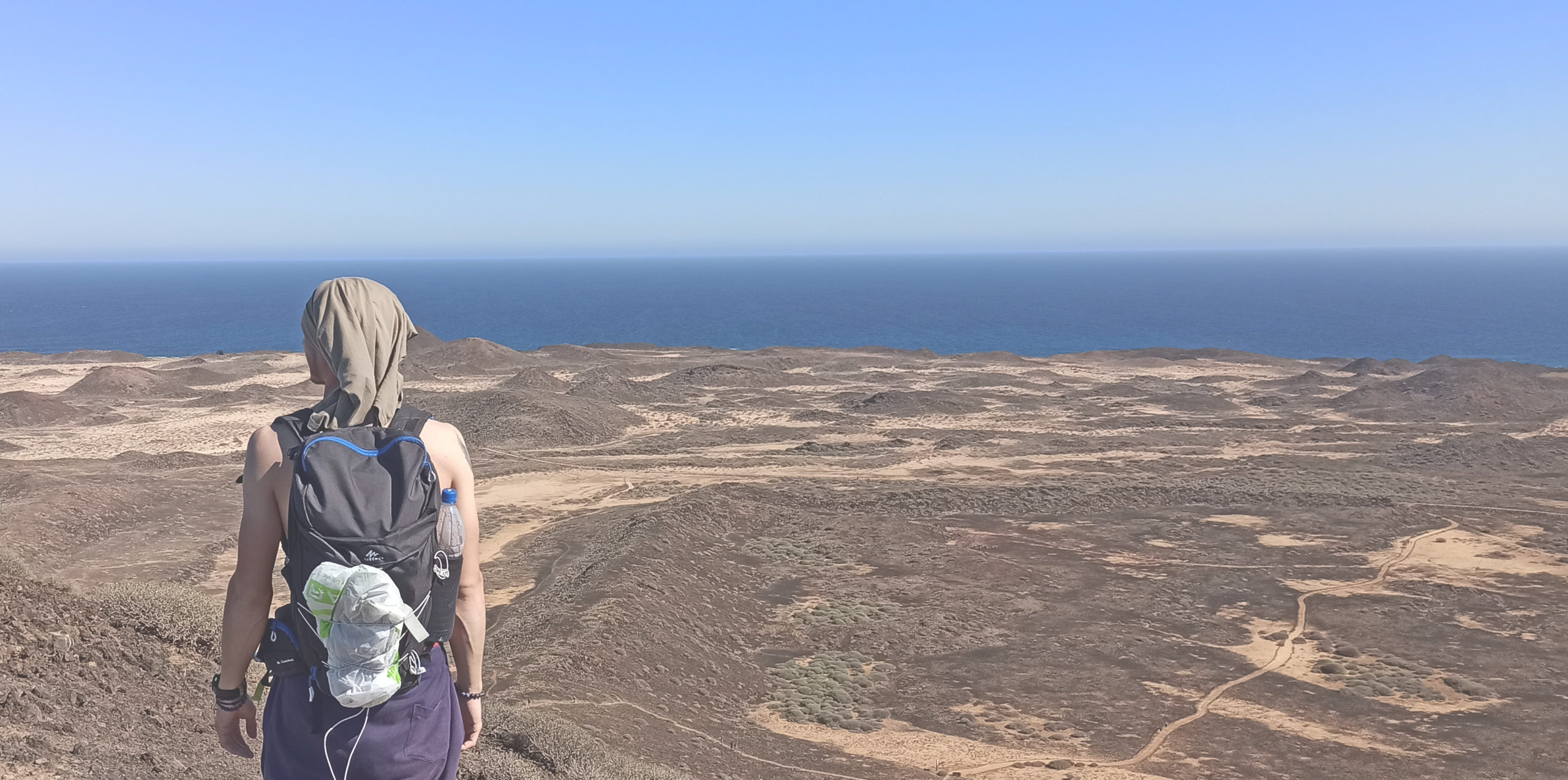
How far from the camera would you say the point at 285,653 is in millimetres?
2705

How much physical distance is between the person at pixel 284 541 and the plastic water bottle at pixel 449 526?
0.06 m

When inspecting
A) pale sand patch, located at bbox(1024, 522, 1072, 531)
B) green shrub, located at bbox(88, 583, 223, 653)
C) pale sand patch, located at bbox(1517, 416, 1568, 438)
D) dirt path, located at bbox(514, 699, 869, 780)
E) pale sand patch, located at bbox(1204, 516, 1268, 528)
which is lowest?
pale sand patch, located at bbox(1024, 522, 1072, 531)

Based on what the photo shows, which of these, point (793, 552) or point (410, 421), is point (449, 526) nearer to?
point (410, 421)

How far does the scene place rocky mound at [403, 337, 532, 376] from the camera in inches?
2073

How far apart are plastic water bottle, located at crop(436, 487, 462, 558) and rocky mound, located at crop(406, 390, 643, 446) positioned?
29706mm

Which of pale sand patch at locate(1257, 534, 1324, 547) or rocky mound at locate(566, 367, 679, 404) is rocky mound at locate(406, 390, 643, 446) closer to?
rocky mound at locate(566, 367, 679, 404)

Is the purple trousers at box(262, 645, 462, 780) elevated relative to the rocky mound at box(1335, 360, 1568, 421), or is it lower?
elevated

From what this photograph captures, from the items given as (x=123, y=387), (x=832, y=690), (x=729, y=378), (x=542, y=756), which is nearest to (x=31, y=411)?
(x=123, y=387)

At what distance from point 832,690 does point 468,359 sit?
150ft

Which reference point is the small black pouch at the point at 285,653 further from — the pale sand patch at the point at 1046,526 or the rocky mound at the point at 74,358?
the rocky mound at the point at 74,358

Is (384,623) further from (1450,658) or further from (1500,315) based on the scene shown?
(1500,315)

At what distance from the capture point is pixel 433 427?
286 centimetres

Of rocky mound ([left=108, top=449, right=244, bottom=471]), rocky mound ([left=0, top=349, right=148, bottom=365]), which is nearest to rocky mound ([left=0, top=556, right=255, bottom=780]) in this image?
rocky mound ([left=108, top=449, right=244, bottom=471])

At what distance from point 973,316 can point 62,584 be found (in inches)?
5185
